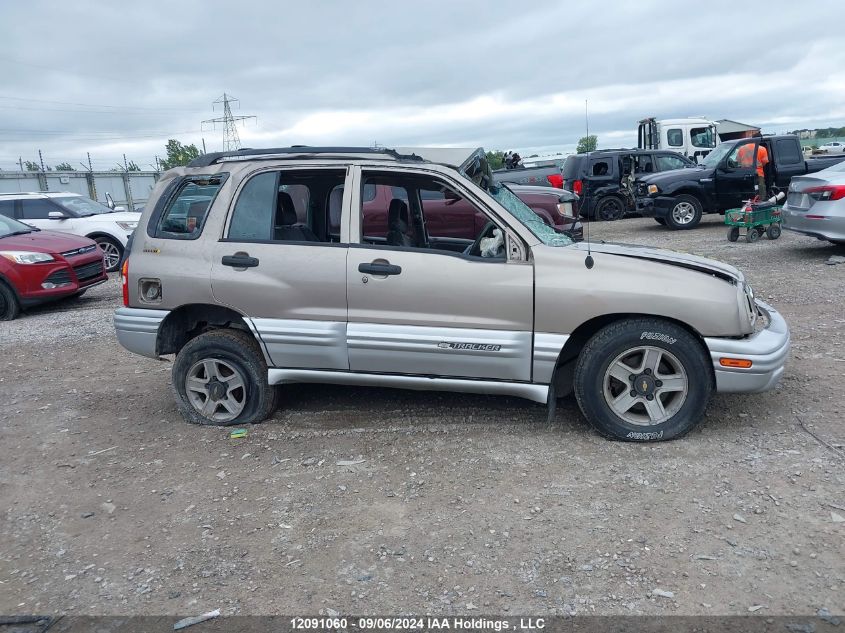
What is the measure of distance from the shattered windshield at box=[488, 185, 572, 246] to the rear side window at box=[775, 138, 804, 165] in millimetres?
12954

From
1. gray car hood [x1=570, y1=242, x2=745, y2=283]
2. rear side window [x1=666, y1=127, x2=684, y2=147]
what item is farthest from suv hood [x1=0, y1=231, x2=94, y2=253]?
rear side window [x1=666, y1=127, x2=684, y2=147]

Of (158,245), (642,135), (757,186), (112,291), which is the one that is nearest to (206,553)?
(158,245)

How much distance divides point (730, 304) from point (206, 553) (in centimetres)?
323

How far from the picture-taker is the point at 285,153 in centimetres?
479

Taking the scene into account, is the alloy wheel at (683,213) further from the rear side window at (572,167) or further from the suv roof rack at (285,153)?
the suv roof rack at (285,153)

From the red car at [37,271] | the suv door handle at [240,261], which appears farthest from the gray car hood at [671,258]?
the red car at [37,271]

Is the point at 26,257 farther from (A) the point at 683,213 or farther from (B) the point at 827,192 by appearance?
(A) the point at 683,213

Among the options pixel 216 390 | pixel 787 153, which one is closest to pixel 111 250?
pixel 216 390

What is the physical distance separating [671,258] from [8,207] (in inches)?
497

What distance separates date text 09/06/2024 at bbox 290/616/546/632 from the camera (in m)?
2.83

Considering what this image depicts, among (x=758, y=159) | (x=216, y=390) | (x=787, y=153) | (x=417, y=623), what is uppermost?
(x=787, y=153)

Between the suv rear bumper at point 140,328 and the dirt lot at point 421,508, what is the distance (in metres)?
0.62

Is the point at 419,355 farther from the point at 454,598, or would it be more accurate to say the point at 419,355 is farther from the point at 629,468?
the point at 454,598

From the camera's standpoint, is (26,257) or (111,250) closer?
(26,257)
